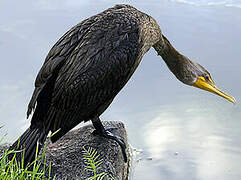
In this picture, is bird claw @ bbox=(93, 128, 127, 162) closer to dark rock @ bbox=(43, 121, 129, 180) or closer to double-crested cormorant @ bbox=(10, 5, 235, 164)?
dark rock @ bbox=(43, 121, 129, 180)

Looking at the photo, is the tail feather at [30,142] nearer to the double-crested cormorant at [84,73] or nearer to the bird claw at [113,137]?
the double-crested cormorant at [84,73]

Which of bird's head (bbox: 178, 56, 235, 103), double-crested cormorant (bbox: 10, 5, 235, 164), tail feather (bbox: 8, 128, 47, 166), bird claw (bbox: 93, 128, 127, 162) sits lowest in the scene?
bird claw (bbox: 93, 128, 127, 162)

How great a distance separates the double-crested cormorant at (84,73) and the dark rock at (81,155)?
196 millimetres

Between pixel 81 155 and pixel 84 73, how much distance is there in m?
0.56

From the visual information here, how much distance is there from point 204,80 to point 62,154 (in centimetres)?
124

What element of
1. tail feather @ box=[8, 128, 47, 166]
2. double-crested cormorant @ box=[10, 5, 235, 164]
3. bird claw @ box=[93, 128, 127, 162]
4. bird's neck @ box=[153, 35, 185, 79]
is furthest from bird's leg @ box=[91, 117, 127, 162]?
bird's neck @ box=[153, 35, 185, 79]

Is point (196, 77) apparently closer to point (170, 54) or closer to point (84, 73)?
point (170, 54)

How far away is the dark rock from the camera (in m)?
2.48

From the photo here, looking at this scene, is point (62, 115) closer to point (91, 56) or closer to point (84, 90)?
point (84, 90)

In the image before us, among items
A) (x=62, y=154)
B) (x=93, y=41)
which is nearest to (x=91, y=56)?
(x=93, y=41)

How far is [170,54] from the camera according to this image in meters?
3.09

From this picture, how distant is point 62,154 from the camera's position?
104 inches

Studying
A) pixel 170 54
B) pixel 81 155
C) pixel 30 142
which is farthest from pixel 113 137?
pixel 170 54

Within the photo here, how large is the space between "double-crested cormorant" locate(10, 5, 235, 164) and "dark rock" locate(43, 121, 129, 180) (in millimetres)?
196
